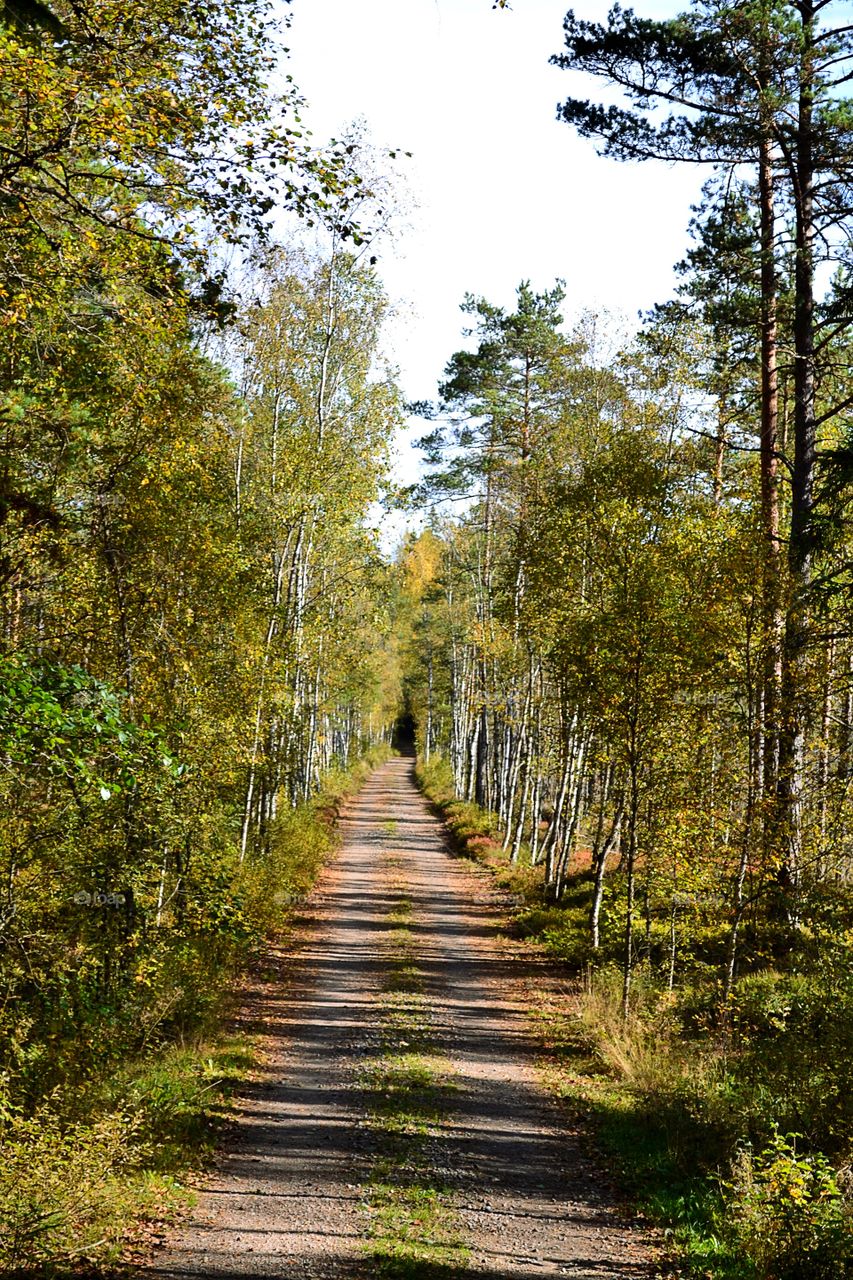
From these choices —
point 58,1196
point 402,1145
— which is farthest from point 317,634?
point 58,1196

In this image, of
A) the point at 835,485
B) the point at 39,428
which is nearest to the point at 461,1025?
the point at 835,485

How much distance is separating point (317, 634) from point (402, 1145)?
15.0 meters

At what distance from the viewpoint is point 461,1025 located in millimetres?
11531

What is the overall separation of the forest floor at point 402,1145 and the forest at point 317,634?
40 cm

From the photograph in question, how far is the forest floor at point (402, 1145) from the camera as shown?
620 centimetres

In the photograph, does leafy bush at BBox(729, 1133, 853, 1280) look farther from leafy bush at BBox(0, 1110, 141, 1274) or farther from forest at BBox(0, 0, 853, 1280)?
leafy bush at BBox(0, 1110, 141, 1274)

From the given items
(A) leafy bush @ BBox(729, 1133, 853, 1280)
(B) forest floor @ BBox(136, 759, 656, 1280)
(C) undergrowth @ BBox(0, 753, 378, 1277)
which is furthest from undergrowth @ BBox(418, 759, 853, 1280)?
(C) undergrowth @ BBox(0, 753, 378, 1277)

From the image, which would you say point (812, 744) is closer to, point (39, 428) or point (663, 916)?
point (663, 916)

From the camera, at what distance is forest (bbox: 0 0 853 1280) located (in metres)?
5.86

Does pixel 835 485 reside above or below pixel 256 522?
below

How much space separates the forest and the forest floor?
1.31ft

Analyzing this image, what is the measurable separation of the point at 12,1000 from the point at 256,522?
36.9 ft

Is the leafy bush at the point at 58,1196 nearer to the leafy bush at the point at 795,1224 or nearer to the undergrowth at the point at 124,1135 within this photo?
the undergrowth at the point at 124,1135

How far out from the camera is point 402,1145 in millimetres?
7918
